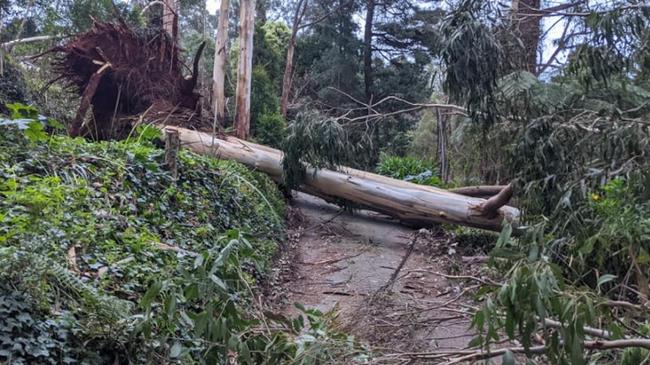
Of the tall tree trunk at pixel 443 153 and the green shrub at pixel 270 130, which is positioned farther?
the tall tree trunk at pixel 443 153

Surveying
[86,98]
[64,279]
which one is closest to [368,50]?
[86,98]

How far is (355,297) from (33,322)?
3673 mm

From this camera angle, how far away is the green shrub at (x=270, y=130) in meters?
11.8

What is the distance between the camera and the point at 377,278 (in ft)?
20.5

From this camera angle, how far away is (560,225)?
358 centimetres

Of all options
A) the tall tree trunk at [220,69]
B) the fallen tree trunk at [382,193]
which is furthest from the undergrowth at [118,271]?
the tall tree trunk at [220,69]

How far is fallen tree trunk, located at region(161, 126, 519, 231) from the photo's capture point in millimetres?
7391

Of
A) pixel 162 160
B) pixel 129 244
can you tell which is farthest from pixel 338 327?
pixel 162 160

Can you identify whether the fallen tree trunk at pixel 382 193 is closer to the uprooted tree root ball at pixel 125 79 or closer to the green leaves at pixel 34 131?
the uprooted tree root ball at pixel 125 79

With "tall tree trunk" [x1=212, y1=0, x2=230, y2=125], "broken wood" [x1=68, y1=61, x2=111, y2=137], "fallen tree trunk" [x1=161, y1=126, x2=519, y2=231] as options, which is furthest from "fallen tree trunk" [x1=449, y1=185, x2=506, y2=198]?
"broken wood" [x1=68, y1=61, x2=111, y2=137]

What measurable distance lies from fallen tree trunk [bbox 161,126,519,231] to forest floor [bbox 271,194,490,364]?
0.50 meters

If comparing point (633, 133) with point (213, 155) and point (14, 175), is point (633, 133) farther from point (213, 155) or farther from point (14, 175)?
point (213, 155)

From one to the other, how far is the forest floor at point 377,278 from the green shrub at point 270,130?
6.76ft

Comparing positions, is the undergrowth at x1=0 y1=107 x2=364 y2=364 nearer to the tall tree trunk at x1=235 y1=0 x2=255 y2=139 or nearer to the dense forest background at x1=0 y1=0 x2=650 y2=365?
the dense forest background at x1=0 y1=0 x2=650 y2=365
